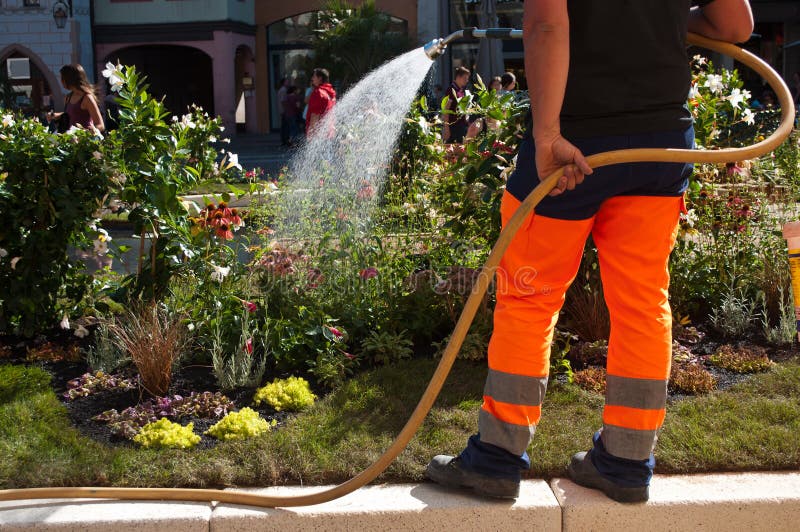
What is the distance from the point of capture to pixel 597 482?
285 cm

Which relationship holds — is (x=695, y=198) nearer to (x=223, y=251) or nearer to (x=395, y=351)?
(x=395, y=351)

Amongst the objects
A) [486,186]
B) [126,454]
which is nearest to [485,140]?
[486,186]

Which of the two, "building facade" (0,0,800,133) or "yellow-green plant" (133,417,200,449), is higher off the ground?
"building facade" (0,0,800,133)

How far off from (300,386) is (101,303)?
1.31 m

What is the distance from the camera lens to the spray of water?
4680 millimetres

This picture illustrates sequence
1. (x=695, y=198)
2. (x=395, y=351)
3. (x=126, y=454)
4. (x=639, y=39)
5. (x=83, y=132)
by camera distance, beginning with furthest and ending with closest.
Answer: (x=695, y=198) < (x=83, y=132) < (x=395, y=351) < (x=126, y=454) < (x=639, y=39)

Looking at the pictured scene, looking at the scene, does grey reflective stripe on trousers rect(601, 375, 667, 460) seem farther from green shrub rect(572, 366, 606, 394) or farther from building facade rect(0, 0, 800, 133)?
building facade rect(0, 0, 800, 133)

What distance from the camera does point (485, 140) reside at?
14.4 ft

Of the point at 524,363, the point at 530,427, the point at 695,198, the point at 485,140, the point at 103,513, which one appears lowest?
the point at 103,513

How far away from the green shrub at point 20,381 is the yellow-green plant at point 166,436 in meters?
0.71

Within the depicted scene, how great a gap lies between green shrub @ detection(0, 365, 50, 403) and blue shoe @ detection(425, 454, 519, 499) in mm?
1775

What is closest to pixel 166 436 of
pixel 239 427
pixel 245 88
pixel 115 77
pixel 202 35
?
pixel 239 427

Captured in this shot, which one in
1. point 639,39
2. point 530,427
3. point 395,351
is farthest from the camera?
point 395,351

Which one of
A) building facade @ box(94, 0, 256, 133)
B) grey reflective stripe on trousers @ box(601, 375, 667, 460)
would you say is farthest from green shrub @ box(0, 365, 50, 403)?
building facade @ box(94, 0, 256, 133)
